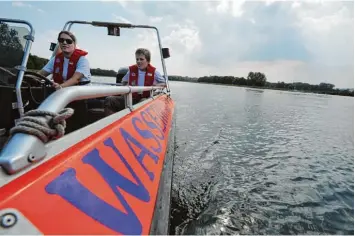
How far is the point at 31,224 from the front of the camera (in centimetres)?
92

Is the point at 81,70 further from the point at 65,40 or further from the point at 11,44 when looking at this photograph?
the point at 11,44

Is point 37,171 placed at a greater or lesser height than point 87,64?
lesser

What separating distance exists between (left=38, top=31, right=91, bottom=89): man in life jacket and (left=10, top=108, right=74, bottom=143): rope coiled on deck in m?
3.02

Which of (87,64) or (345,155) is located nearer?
(87,64)

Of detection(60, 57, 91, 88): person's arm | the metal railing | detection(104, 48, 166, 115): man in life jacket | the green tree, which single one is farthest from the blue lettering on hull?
detection(104, 48, 166, 115): man in life jacket

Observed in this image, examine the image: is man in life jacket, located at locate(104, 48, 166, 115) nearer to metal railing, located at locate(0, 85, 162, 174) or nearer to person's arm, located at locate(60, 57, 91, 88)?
person's arm, located at locate(60, 57, 91, 88)

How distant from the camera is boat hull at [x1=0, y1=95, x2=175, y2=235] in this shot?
3.17ft

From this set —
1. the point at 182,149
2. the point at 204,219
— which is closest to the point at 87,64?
the point at 182,149

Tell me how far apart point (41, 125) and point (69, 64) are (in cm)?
355

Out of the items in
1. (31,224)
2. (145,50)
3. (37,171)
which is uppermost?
(145,50)

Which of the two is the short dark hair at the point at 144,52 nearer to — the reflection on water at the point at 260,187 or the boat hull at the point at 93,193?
the reflection on water at the point at 260,187

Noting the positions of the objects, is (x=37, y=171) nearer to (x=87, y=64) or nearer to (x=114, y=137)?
(x=114, y=137)

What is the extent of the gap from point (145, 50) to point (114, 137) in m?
4.10

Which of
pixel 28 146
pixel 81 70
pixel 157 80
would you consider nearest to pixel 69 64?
pixel 81 70
